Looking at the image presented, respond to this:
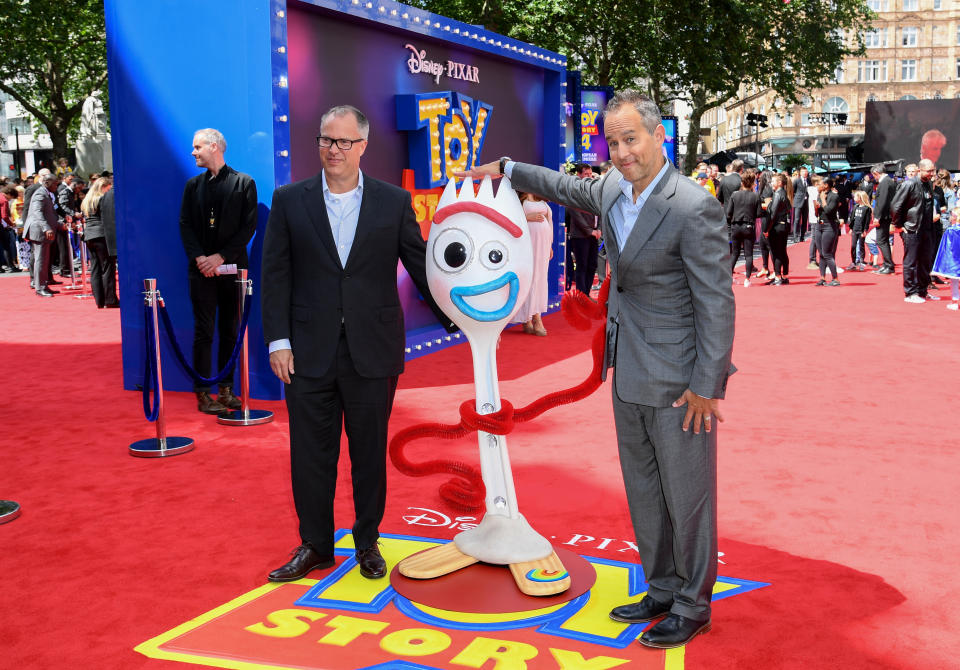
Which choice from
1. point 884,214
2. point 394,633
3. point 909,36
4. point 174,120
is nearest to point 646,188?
point 394,633

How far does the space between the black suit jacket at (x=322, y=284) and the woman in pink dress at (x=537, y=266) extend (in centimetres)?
592

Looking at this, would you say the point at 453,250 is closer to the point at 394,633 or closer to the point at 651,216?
the point at 651,216

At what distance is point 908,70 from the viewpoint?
2918 inches

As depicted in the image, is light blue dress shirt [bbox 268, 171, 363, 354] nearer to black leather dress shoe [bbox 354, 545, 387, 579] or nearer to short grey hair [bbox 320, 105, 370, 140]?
short grey hair [bbox 320, 105, 370, 140]

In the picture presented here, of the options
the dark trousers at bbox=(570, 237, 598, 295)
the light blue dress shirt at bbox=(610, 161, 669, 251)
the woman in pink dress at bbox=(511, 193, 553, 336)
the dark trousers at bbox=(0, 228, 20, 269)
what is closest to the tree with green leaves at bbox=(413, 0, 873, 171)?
the dark trousers at bbox=(0, 228, 20, 269)

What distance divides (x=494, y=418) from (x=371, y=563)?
81 centimetres

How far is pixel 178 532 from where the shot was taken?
4.76 metres

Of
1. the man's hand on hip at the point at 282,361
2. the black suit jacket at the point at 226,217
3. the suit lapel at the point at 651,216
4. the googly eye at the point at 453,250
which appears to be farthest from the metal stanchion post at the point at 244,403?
the suit lapel at the point at 651,216

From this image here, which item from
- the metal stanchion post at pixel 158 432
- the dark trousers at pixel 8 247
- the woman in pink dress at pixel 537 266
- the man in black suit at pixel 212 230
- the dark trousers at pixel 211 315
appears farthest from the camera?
the dark trousers at pixel 8 247

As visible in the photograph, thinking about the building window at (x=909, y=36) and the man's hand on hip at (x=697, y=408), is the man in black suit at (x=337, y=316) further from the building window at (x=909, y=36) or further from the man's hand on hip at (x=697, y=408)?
the building window at (x=909, y=36)

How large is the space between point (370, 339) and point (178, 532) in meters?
1.57

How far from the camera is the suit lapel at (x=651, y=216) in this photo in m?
3.34

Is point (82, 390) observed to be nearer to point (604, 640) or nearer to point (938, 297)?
point (604, 640)

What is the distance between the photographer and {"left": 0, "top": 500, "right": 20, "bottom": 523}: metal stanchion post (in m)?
4.95
